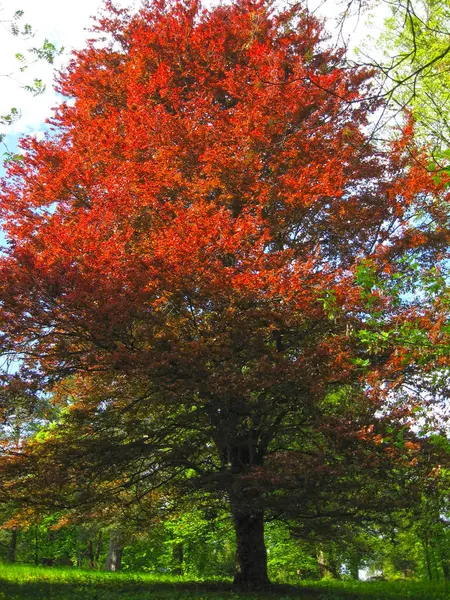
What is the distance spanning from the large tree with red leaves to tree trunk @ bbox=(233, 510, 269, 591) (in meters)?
0.04

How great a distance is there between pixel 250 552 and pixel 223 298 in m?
5.21

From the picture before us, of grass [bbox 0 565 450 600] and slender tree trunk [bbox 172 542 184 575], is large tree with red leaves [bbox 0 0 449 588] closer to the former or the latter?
grass [bbox 0 565 450 600]

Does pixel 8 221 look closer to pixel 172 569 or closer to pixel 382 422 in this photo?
pixel 382 422

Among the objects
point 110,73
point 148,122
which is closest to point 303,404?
point 148,122

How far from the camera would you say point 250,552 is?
9656 mm

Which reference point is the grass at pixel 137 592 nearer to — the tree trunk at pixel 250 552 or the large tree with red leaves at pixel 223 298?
the tree trunk at pixel 250 552

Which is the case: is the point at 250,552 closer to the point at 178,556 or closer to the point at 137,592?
the point at 137,592

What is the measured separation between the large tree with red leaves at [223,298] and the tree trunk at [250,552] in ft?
0.13

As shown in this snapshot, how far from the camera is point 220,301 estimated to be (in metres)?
7.93

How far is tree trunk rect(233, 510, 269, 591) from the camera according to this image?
9445mm

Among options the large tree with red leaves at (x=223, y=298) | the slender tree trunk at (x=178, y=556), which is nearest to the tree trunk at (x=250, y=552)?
the large tree with red leaves at (x=223, y=298)

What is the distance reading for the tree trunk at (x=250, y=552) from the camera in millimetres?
9445

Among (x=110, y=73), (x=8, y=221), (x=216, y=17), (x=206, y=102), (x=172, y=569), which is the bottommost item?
(x=172, y=569)

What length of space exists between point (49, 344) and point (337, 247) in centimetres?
589
